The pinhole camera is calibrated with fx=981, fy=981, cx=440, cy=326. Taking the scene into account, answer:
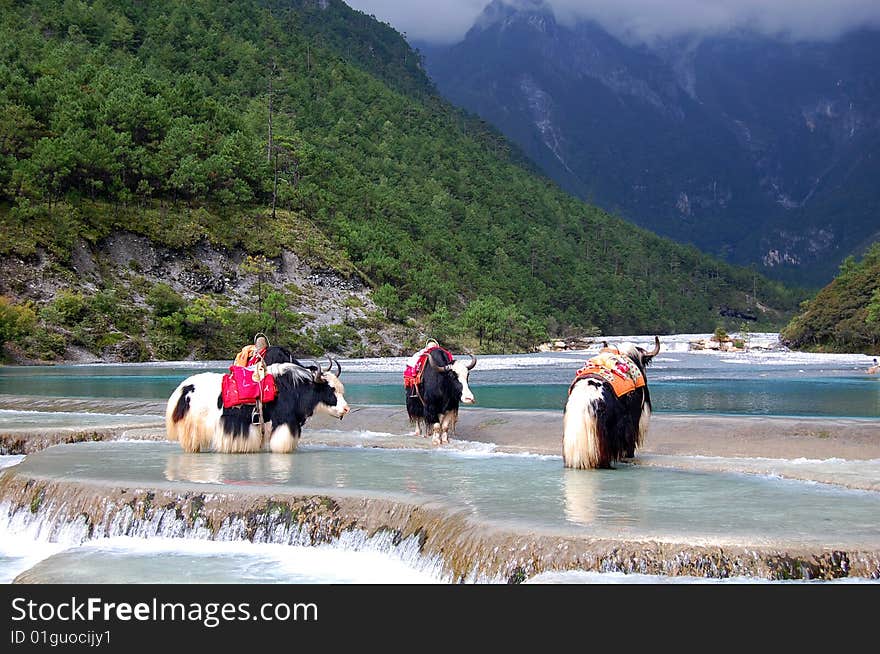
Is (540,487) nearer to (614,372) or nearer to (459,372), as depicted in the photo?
(614,372)

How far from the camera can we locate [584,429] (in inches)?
510

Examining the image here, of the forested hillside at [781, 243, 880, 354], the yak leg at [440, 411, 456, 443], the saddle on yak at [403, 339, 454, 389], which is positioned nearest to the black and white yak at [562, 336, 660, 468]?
the yak leg at [440, 411, 456, 443]

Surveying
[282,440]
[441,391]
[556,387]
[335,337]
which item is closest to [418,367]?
[441,391]

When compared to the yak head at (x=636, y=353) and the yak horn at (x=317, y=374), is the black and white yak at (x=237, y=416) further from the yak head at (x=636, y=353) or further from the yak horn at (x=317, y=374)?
the yak head at (x=636, y=353)

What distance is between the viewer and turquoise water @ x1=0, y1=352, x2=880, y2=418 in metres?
25.4

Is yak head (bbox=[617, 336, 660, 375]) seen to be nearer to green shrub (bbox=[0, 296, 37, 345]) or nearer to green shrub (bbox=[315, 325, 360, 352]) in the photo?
green shrub (bbox=[0, 296, 37, 345])

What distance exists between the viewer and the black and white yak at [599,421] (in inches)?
502

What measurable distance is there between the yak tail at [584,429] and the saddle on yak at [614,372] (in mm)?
187

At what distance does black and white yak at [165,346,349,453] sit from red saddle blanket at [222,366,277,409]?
0.47 ft

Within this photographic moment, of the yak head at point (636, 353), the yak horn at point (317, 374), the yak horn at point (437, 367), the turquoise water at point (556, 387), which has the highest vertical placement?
the yak head at point (636, 353)

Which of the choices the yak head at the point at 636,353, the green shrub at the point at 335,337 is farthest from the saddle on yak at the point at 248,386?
the green shrub at the point at 335,337

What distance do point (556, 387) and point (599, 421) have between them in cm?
2075
